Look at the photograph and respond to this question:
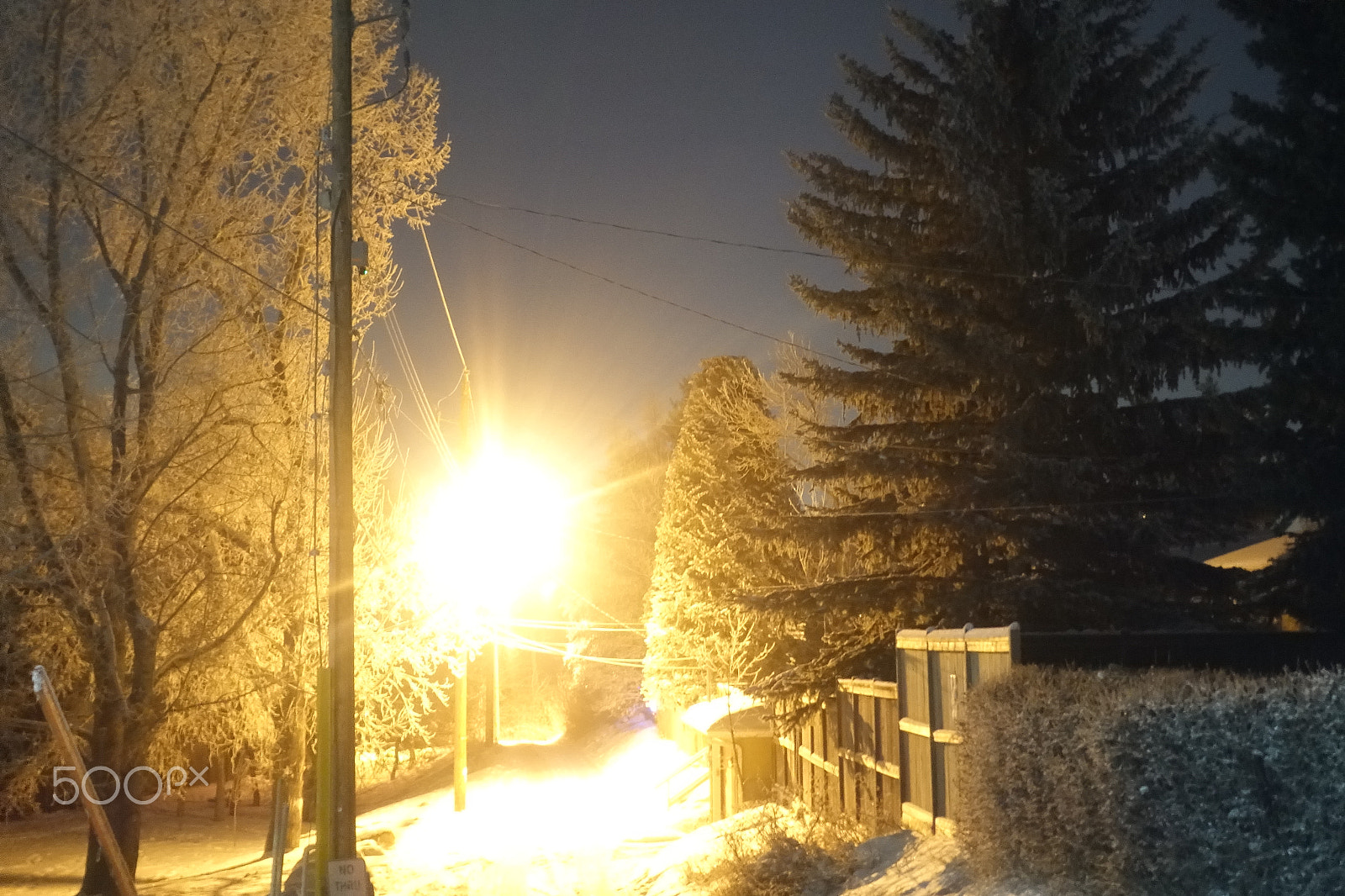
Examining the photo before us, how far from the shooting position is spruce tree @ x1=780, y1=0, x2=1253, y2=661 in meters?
15.0

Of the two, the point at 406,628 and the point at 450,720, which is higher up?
the point at 406,628

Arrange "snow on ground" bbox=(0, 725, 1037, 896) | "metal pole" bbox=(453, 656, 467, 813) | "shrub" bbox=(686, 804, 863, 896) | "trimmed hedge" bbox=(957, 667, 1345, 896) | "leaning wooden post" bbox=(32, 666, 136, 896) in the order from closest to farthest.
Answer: "trimmed hedge" bbox=(957, 667, 1345, 896) → "leaning wooden post" bbox=(32, 666, 136, 896) → "shrub" bbox=(686, 804, 863, 896) → "snow on ground" bbox=(0, 725, 1037, 896) → "metal pole" bbox=(453, 656, 467, 813)

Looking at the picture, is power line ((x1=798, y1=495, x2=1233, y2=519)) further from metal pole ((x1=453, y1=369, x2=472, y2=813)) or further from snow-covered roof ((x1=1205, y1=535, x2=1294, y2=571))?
metal pole ((x1=453, y1=369, x2=472, y2=813))

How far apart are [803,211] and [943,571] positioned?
226 inches

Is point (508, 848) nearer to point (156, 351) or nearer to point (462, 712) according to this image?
point (462, 712)

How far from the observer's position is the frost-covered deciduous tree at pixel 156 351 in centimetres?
1306

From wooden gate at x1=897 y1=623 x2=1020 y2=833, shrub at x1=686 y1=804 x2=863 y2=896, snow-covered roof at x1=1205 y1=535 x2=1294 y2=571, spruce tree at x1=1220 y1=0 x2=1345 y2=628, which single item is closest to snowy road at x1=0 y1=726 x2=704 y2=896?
shrub at x1=686 y1=804 x2=863 y2=896

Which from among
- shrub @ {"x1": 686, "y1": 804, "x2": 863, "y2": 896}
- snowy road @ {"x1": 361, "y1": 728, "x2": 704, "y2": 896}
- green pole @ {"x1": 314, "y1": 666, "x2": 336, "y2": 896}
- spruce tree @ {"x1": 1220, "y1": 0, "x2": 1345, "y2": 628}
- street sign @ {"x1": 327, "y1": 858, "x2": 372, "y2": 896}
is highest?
spruce tree @ {"x1": 1220, "y1": 0, "x2": 1345, "y2": 628}

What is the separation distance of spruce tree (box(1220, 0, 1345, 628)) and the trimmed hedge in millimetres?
8195

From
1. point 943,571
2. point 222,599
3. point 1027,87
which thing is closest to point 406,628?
point 222,599

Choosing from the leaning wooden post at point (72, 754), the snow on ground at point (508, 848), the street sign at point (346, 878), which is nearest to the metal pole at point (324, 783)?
the street sign at point (346, 878)

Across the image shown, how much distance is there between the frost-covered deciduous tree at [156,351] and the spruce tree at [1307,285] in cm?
1146

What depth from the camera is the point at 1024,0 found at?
54.8 ft

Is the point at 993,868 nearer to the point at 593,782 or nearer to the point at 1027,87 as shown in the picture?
the point at 1027,87
